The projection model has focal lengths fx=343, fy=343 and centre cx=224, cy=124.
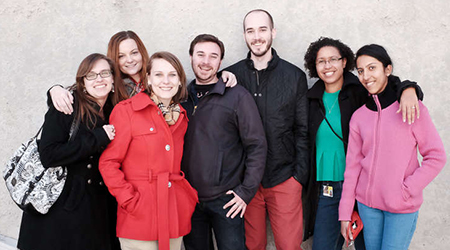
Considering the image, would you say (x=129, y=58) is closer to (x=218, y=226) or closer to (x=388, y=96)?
(x=218, y=226)

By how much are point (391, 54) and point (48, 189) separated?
10.3 feet

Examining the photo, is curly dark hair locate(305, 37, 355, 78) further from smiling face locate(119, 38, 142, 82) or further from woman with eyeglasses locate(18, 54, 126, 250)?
woman with eyeglasses locate(18, 54, 126, 250)

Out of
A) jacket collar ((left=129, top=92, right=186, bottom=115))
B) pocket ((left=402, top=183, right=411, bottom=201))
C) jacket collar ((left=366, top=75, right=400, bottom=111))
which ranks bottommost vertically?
pocket ((left=402, top=183, right=411, bottom=201))

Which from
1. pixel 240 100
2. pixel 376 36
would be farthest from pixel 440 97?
pixel 240 100

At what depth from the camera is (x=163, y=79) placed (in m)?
2.45

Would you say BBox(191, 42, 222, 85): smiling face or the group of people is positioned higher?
BBox(191, 42, 222, 85): smiling face

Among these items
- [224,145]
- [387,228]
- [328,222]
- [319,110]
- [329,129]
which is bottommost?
[328,222]

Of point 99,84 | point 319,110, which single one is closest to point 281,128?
point 319,110

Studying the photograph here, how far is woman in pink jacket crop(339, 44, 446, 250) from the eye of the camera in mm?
2252

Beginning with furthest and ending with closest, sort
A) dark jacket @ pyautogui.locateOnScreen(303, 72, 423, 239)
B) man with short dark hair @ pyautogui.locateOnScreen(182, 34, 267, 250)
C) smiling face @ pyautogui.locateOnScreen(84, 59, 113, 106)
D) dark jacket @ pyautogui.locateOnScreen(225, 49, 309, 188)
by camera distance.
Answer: dark jacket @ pyautogui.locateOnScreen(225, 49, 309, 188)
dark jacket @ pyautogui.locateOnScreen(303, 72, 423, 239)
man with short dark hair @ pyautogui.locateOnScreen(182, 34, 267, 250)
smiling face @ pyautogui.locateOnScreen(84, 59, 113, 106)

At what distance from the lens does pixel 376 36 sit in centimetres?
331

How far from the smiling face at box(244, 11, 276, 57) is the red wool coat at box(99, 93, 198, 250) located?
115 centimetres

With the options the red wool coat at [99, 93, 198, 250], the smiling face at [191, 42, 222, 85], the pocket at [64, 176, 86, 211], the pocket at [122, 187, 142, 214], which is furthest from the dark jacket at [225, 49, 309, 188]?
the pocket at [64, 176, 86, 211]

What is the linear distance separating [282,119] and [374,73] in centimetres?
83
